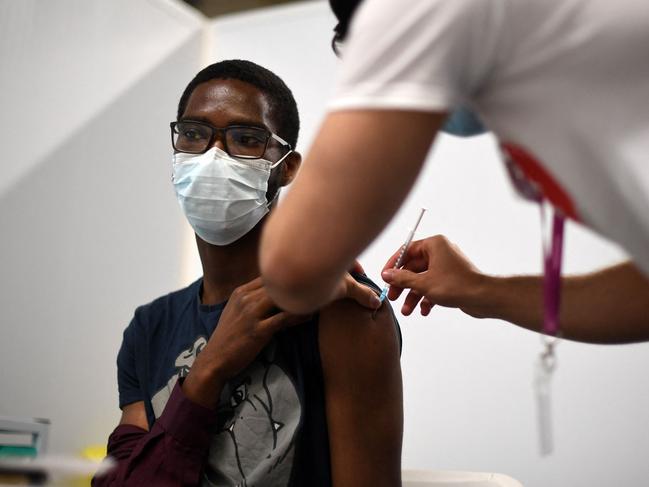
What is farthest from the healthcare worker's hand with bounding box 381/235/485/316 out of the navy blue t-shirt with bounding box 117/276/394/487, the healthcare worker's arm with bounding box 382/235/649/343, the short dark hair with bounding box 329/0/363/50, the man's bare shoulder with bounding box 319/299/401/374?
the short dark hair with bounding box 329/0/363/50

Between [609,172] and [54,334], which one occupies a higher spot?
[609,172]

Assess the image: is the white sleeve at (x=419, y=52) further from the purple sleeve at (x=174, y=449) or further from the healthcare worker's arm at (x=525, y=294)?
the purple sleeve at (x=174, y=449)

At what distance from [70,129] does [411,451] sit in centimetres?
154

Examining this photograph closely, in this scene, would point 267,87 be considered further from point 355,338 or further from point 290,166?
point 355,338

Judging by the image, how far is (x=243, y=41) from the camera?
2.97 m

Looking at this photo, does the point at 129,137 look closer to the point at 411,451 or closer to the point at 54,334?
the point at 54,334

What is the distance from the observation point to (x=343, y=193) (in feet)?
1.91

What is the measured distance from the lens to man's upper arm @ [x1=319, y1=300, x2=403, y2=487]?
1.27 m

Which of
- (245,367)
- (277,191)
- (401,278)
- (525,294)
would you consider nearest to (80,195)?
(277,191)

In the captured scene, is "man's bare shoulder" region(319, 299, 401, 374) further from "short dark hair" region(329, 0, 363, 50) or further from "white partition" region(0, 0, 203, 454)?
"white partition" region(0, 0, 203, 454)

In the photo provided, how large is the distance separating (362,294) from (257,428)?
11.8 inches

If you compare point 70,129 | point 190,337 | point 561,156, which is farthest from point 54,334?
point 561,156

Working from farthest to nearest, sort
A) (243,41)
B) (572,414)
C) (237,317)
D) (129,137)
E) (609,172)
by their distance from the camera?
(243,41)
(129,137)
(572,414)
(237,317)
(609,172)

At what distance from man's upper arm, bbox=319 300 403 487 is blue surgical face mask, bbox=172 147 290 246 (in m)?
0.29
